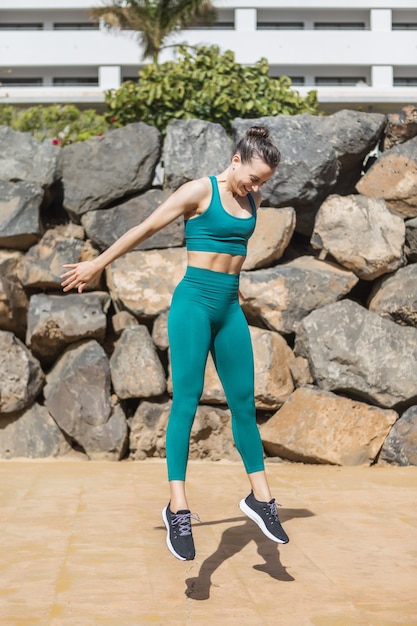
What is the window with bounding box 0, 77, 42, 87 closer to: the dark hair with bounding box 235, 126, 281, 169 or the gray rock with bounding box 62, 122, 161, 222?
the gray rock with bounding box 62, 122, 161, 222

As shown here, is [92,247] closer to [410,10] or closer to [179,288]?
[179,288]

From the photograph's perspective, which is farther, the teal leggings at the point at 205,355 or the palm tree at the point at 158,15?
the palm tree at the point at 158,15

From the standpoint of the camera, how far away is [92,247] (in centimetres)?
784

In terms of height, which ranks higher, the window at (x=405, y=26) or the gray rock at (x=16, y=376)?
the window at (x=405, y=26)

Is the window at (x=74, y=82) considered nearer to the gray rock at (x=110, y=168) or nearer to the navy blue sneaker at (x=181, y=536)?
the gray rock at (x=110, y=168)

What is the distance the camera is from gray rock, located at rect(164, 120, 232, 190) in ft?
25.7

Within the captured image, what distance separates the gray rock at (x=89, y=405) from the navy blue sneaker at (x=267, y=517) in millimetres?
3312

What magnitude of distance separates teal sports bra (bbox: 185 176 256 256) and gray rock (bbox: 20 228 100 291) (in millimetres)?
3799

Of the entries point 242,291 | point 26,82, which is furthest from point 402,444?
point 26,82

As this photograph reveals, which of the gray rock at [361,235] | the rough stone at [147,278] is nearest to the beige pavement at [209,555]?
the rough stone at [147,278]

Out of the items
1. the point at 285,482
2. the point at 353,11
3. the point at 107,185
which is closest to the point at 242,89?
the point at 107,185

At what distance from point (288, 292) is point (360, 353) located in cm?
77

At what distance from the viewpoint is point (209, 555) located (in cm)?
416

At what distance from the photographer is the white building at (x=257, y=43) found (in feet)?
137
